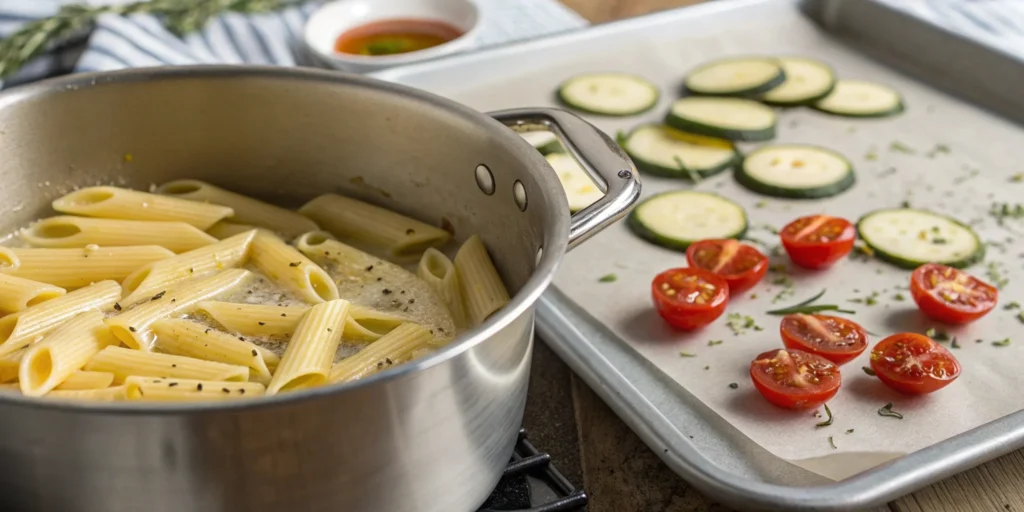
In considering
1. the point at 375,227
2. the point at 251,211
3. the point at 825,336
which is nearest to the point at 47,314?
the point at 251,211

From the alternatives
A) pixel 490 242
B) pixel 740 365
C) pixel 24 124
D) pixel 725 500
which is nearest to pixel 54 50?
pixel 24 124

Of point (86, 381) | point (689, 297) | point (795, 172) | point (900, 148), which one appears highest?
point (86, 381)

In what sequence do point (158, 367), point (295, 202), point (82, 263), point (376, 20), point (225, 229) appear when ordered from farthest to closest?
1. point (376, 20)
2. point (295, 202)
3. point (225, 229)
4. point (82, 263)
5. point (158, 367)

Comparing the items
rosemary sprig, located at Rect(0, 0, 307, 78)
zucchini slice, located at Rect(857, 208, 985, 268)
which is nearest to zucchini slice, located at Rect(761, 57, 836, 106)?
zucchini slice, located at Rect(857, 208, 985, 268)

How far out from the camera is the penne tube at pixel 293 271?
189 cm

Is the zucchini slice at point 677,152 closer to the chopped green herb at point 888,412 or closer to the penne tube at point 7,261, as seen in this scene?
the chopped green herb at point 888,412

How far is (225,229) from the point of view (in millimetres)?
2115

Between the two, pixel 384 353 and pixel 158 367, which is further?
pixel 384 353

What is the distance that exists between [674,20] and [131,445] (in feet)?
8.96

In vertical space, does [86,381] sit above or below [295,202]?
above

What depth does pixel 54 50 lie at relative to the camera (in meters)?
3.17

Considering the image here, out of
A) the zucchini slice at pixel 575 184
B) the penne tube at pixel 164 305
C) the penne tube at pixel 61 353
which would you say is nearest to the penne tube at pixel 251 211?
the penne tube at pixel 164 305

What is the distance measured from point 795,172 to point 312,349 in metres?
1.58

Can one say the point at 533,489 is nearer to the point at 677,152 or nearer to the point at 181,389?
the point at 181,389
